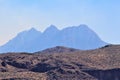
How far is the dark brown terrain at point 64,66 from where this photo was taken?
142125mm

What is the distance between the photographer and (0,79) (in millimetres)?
134750

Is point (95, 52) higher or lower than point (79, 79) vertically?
higher

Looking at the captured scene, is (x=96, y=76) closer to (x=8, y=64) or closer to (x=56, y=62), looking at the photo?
(x=56, y=62)

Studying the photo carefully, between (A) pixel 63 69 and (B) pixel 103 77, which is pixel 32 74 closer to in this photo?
(A) pixel 63 69

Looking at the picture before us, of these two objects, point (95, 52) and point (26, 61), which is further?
point (95, 52)

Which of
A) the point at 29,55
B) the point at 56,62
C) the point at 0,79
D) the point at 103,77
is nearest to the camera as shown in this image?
the point at 0,79

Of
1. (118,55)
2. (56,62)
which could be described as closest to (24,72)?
(56,62)

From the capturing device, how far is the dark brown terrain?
466 ft

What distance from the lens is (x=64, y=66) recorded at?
494ft

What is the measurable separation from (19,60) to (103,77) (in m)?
29.3

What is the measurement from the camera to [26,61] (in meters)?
155

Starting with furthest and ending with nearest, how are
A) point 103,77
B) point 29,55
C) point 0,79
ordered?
1. point 29,55
2. point 103,77
3. point 0,79

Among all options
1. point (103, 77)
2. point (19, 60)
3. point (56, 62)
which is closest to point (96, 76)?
point (103, 77)

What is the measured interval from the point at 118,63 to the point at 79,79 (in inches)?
630
